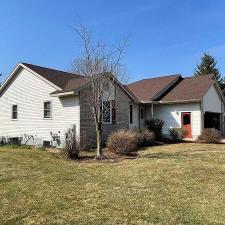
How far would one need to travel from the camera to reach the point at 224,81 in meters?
53.0

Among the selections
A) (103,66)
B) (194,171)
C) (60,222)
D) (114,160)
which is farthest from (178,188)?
(103,66)

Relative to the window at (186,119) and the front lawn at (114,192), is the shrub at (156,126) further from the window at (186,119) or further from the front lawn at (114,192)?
the front lawn at (114,192)

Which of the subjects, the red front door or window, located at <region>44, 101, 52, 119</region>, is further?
the red front door

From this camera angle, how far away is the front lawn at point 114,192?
754 cm

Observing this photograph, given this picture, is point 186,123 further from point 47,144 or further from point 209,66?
point 209,66

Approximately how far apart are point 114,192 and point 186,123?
19.7 meters

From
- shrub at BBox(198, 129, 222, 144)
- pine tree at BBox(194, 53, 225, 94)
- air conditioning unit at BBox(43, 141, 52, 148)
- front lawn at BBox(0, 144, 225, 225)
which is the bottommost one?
front lawn at BBox(0, 144, 225, 225)

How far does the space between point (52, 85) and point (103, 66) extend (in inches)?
241

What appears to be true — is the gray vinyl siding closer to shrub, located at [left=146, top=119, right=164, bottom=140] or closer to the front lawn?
the front lawn

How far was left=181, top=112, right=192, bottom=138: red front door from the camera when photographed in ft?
91.8

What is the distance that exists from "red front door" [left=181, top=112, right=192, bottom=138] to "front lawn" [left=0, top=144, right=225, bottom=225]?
13360 mm

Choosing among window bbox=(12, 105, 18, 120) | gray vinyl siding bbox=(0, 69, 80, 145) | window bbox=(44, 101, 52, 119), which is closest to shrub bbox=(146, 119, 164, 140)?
gray vinyl siding bbox=(0, 69, 80, 145)

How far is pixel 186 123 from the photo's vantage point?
92.7 feet

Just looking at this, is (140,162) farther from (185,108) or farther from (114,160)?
(185,108)
